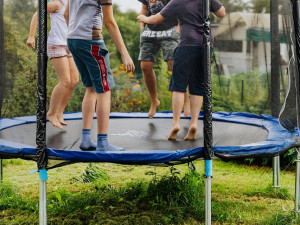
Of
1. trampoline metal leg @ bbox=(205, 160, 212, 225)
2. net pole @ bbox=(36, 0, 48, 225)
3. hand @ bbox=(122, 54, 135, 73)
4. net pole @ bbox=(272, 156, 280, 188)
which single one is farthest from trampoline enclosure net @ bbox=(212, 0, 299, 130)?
net pole @ bbox=(36, 0, 48, 225)

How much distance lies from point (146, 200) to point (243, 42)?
1.45 meters

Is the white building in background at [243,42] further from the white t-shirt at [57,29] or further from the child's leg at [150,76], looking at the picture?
the white t-shirt at [57,29]

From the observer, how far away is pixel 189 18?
271 centimetres

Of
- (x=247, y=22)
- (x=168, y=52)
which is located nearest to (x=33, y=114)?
(x=168, y=52)

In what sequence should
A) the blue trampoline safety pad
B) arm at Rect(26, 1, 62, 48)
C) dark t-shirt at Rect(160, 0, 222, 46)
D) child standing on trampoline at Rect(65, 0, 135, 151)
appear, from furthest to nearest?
arm at Rect(26, 1, 62, 48) < dark t-shirt at Rect(160, 0, 222, 46) < child standing on trampoline at Rect(65, 0, 135, 151) < the blue trampoline safety pad

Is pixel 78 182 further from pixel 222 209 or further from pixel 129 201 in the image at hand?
pixel 222 209

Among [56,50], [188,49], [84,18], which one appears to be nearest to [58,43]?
[56,50]

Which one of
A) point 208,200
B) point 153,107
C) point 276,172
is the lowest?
point 276,172

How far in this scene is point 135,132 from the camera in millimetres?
3445

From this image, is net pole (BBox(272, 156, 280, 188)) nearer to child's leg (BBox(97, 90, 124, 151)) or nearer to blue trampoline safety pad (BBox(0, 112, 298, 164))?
blue trampoline safety pad (BBox(0, 112, 298, 164))

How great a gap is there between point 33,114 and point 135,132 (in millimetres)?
951

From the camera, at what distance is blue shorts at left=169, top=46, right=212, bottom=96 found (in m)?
2.72

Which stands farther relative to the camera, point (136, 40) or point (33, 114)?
point (136, 40)

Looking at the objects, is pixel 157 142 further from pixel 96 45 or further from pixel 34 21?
pixel 34 21
